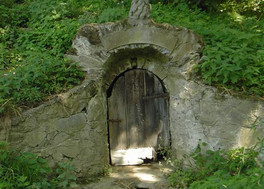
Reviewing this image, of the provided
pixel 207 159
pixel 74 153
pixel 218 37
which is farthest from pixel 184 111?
pixel 74 153

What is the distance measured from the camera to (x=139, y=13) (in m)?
5.12

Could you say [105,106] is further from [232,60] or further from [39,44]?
[232,60]

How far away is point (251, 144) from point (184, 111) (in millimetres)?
1081

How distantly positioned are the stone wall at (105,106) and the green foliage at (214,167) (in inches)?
7.5

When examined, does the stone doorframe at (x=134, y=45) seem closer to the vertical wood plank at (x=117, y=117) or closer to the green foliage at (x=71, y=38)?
the green foliage at (x=71, y=38)

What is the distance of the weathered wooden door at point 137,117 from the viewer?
5746 mm

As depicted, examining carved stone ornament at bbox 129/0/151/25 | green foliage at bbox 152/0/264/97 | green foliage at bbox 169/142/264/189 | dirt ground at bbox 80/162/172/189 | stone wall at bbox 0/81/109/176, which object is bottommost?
dirt ground at bbox 80/162/172/189

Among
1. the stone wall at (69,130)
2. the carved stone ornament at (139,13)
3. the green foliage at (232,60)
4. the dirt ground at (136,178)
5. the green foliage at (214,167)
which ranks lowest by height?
the dirt ground at (136,178)

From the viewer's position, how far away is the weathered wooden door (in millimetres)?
5746

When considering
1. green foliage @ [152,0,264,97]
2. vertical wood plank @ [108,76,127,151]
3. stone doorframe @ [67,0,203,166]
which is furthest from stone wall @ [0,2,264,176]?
vertical wood plank @ [108,76,127,151]

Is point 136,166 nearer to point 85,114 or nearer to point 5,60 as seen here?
point 85,114

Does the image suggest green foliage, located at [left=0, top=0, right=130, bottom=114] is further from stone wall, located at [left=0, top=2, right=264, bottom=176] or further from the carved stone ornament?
the carved stone ornament

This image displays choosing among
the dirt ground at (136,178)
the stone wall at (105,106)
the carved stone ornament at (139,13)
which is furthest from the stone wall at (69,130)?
the carved stone ornament at (139,13)

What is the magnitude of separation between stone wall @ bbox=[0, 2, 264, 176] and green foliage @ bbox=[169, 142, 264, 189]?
0.62ft
